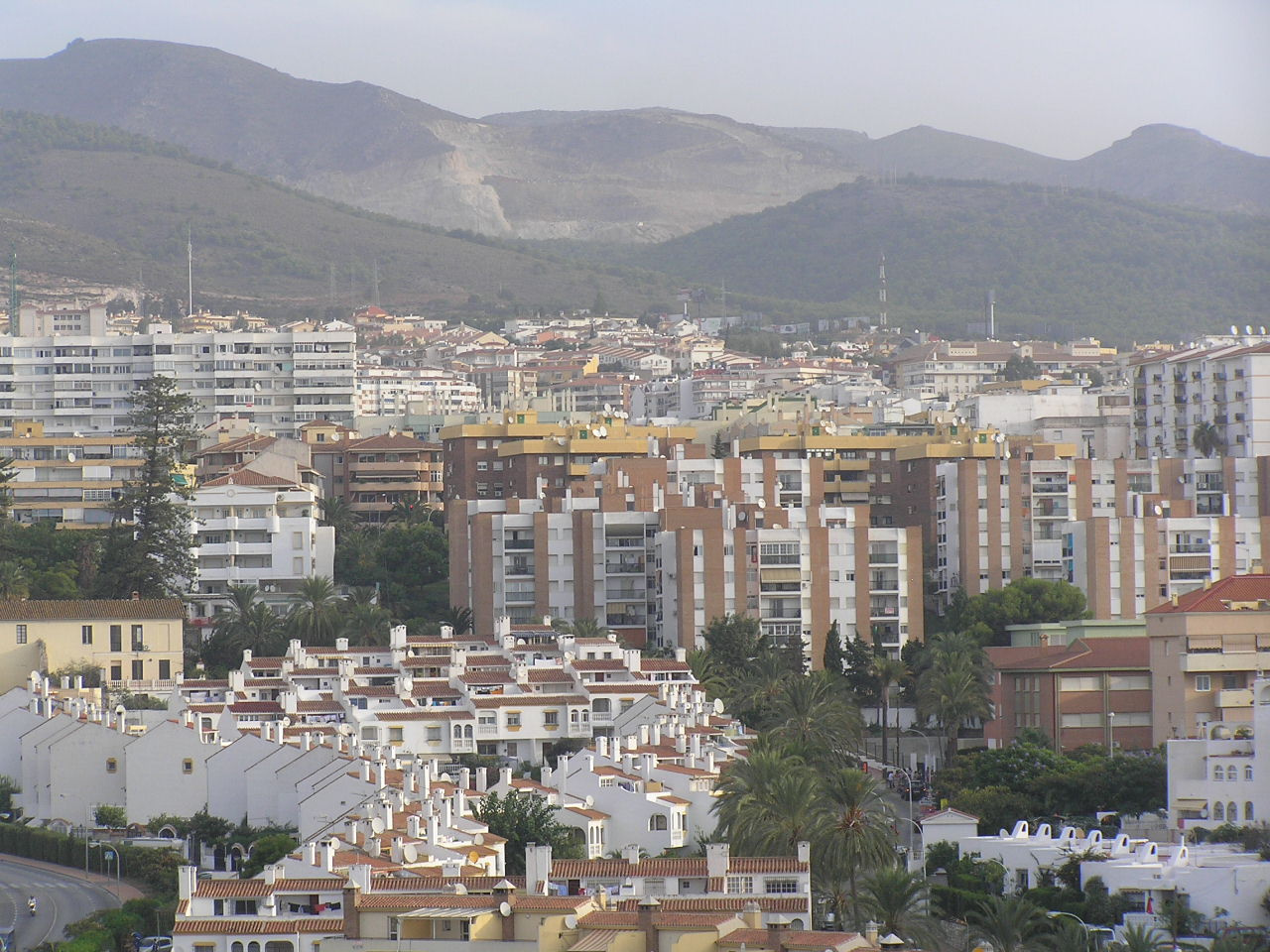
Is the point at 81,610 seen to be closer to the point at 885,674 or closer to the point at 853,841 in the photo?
the point at 885,674

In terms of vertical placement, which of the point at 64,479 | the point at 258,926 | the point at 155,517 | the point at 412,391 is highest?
the point at 412,391

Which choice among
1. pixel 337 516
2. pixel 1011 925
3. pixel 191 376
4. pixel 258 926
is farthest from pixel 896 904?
pixel 191 376

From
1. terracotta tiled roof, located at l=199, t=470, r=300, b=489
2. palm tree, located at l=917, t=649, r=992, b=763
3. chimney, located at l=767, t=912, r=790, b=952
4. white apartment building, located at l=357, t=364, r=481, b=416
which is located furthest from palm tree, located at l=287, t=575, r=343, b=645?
white apartment building, located at l=357, t=364, r=481, b=416

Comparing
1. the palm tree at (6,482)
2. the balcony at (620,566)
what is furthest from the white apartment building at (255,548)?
the balcony at (620,566)

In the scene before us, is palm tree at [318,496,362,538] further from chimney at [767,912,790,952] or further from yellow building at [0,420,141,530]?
chimney at [767,912,790,952]

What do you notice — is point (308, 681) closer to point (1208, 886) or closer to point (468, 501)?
point (468, 501)

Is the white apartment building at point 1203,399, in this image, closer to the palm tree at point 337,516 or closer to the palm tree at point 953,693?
the palm tree at point 337,516

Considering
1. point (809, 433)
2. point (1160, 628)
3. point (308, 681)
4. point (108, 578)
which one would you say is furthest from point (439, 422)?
point (1160, 628)
